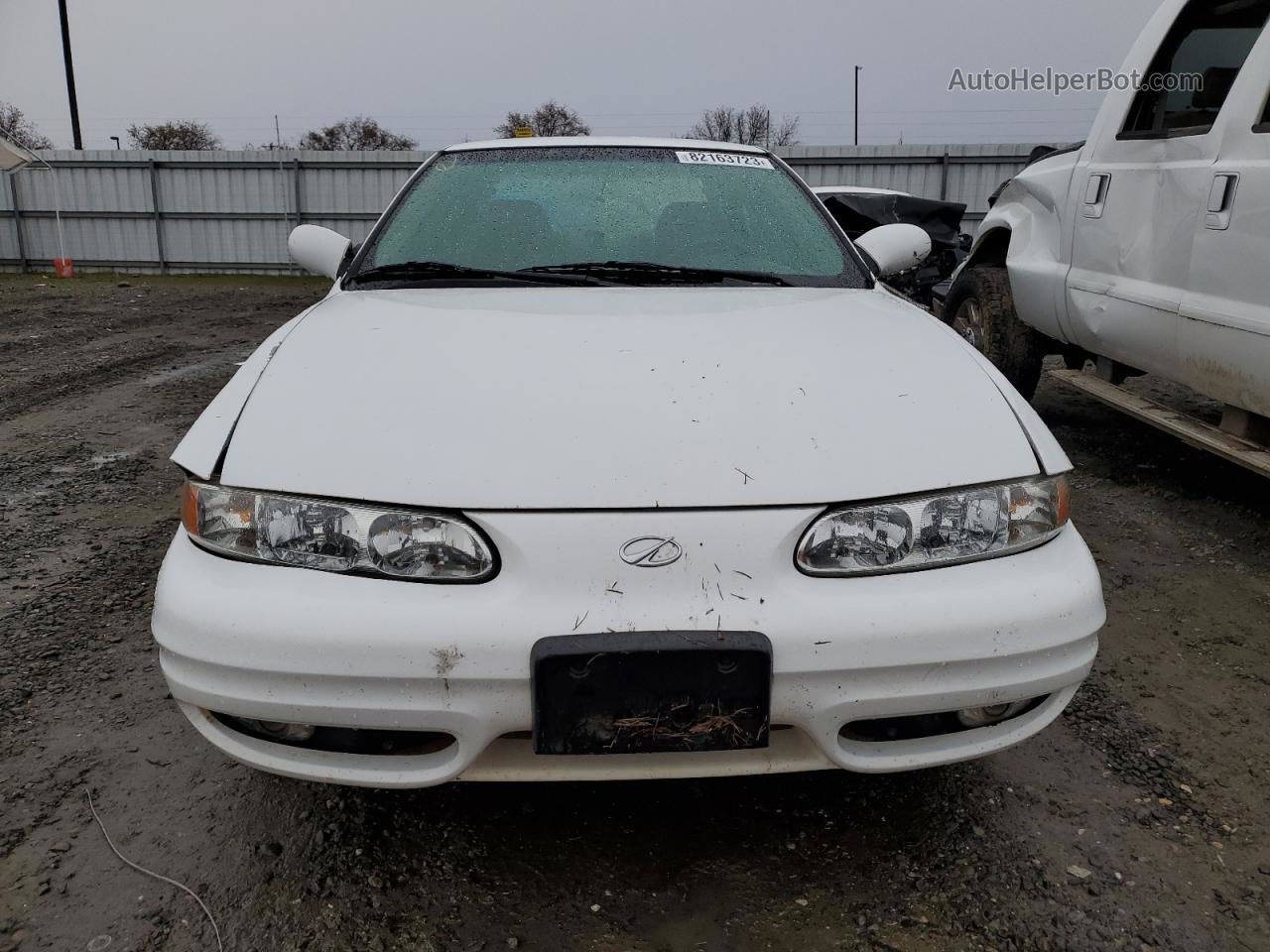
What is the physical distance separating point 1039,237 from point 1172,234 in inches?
42.5

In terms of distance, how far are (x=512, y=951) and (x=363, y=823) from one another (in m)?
0.49

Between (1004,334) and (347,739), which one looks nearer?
(347,739)

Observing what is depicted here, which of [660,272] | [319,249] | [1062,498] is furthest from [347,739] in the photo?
[319,249]

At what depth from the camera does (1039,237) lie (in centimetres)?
442

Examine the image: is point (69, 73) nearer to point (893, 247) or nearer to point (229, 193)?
point (229, 193)

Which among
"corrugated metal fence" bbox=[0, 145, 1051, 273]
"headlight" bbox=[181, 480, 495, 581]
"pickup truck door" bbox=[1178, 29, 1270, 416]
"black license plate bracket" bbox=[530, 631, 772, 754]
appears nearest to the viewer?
"black license plate bracket" bbox=[530, 631, 772, 754]

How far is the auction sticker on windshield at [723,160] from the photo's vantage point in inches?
118

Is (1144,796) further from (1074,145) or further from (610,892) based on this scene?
(1074,145)

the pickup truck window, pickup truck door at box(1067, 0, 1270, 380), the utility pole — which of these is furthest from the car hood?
the utility pole

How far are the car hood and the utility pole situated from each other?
24.3 m

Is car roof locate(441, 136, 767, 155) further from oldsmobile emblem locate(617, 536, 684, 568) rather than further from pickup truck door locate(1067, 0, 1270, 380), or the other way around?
oldsmobile emblem locate(617, 536, 684, 568)

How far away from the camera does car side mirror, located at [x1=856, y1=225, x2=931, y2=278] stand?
300 cm

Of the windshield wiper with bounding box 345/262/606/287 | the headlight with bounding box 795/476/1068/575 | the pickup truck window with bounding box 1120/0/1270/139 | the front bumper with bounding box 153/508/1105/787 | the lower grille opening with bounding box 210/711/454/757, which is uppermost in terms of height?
the pickup truck window with bounding box 1120/0/1270/139

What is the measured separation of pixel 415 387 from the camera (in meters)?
1.77
